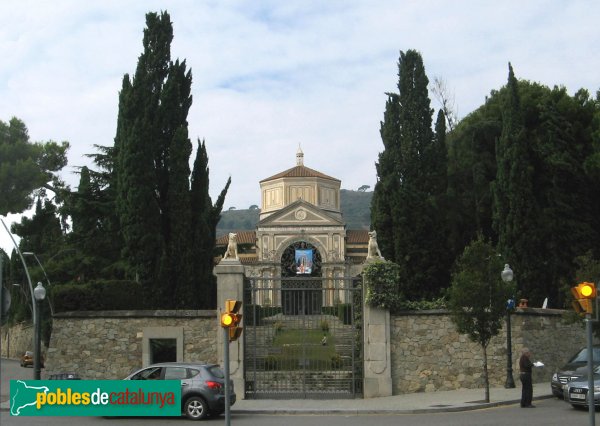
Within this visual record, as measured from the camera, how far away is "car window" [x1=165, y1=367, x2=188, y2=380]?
694 inches

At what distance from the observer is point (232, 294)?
73.0ft

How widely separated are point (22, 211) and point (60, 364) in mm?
29974

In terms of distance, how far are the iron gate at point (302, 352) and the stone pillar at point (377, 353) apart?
1.09ft

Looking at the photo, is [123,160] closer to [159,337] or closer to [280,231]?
[159,337]

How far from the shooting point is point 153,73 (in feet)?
119

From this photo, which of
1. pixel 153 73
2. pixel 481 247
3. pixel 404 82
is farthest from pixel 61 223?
pixel 481 247

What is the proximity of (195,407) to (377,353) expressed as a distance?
6639 mm

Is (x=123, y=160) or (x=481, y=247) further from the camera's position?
(x=123, y=160)

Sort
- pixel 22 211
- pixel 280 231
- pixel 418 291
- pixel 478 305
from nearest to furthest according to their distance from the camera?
pixel 478 305 < pixel 418 291 < pixel 22 211 < pixel 280 231

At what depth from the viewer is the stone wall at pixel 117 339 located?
22.8m

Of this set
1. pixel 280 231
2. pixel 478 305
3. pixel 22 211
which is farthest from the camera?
pixel 280 231

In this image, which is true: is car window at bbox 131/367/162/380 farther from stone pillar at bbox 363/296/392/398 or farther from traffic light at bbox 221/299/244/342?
stone pillar at bbox 363/296/392/398

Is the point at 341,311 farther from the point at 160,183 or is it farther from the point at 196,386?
the point at 160,183

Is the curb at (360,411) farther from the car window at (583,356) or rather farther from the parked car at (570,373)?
the car window at (583,356)
